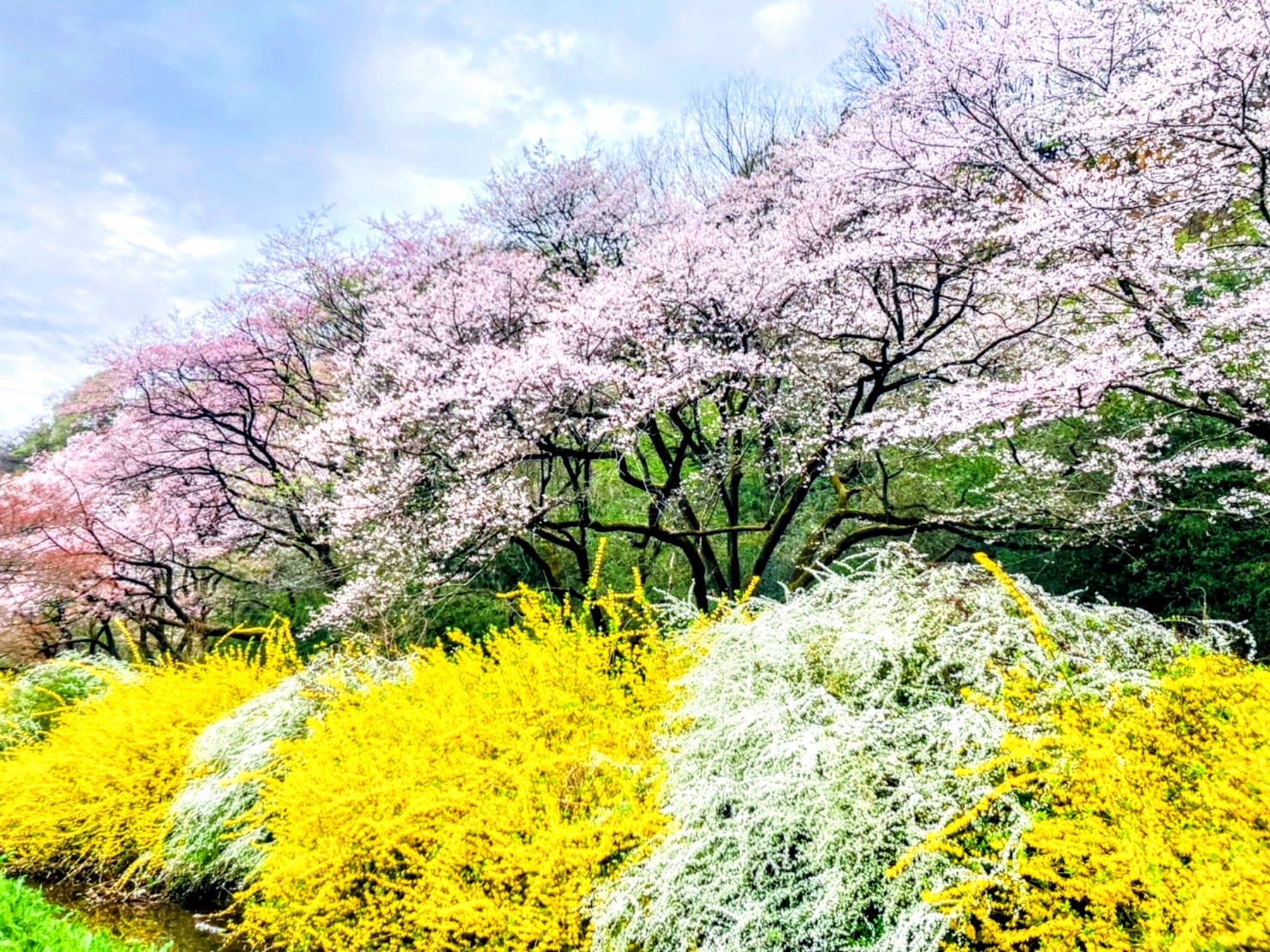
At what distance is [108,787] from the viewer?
512 cm

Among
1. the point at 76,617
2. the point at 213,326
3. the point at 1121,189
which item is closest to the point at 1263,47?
the point at 1121,189

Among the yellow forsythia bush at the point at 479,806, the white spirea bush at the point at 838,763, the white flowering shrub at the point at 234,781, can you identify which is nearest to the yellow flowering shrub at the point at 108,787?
the white flowering shrub at the point at 234,781

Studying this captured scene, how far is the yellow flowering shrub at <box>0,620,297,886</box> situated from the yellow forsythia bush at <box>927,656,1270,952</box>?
5.04m

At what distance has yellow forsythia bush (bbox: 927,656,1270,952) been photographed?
168 cm

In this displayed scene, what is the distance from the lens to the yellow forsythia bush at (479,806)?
2.72m

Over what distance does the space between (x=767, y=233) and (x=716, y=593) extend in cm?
406

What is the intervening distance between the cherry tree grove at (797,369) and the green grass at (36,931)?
3.33 metres

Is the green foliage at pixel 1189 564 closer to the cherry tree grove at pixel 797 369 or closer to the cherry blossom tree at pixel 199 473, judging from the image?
the cherry tree grove at pixel 797 369

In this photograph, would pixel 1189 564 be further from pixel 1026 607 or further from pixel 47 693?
pixel 47 693

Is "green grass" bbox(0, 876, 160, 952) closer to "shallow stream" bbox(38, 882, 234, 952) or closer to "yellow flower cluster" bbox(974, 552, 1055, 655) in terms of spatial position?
"shallow stream" bbox(38, 882, 234, 952)

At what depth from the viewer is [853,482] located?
8.66 m

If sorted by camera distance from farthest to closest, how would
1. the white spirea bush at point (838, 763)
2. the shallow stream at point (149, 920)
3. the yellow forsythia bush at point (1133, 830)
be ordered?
the shallow stream at point (149, 920) < the white spirea bush at point (838, 763) < the yellow forsythia bush at point (1133, 830)

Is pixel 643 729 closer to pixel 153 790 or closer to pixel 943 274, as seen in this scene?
pixel 153 790

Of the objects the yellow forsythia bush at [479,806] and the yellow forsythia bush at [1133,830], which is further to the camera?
the yellow forsythia bush at [479,806]
